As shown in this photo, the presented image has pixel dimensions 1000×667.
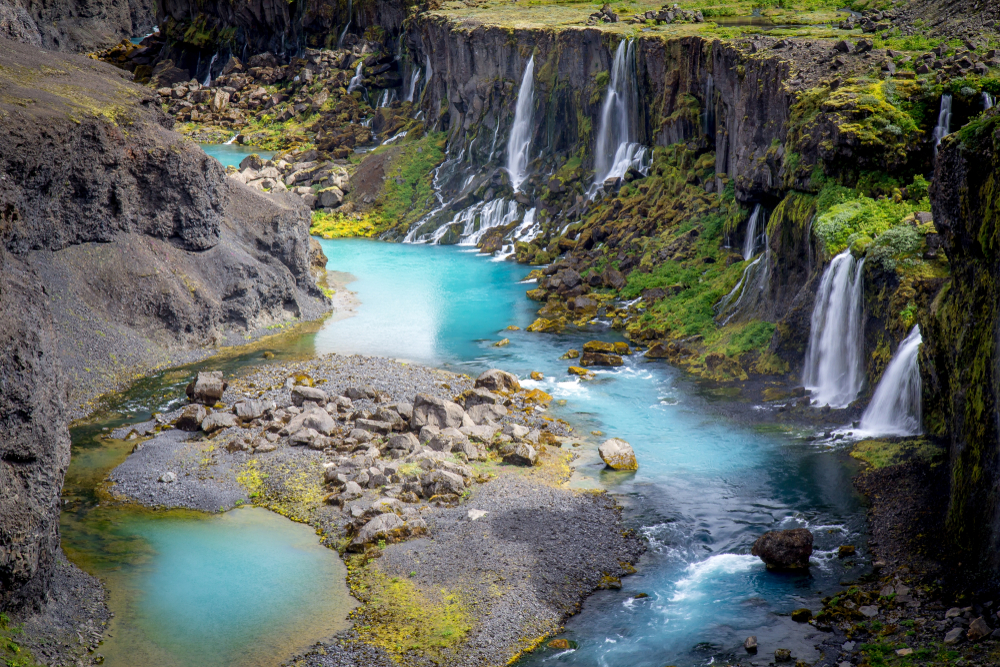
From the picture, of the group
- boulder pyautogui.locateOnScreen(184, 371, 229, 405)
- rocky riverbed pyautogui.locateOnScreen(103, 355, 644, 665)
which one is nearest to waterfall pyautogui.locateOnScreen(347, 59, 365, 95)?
rocky riverbed pyautogui.locateOnScreen(103, 355, 644, 665)

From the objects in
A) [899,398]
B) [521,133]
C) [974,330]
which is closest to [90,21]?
[521,133]

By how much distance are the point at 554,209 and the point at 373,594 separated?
4328 centimetres

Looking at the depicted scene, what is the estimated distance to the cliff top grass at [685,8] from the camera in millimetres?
57969

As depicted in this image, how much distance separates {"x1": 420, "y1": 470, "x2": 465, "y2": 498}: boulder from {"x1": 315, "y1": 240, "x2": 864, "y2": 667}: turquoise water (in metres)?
4.13

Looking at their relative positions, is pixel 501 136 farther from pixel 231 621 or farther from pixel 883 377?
pixel 231 621

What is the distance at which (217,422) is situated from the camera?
3111 cm

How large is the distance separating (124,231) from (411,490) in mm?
21863

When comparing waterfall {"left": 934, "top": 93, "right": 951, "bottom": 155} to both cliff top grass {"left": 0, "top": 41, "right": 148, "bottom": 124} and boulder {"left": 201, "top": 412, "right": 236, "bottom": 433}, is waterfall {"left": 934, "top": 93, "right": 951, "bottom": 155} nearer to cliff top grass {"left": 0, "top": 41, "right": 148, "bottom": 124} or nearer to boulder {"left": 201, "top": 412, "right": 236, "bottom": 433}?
boulder {"left": 201, "top": 412, "right": 236, "bottom": 433}

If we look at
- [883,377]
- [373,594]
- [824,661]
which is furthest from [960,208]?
[373,594]

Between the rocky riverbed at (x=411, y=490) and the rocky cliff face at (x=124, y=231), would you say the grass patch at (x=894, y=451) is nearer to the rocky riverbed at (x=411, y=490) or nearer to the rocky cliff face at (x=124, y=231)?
the rocky riverbed at (x=411, y=490)

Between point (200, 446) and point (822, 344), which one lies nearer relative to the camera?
point (200, 446)

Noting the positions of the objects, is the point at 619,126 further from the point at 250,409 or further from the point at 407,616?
the point at 407,616

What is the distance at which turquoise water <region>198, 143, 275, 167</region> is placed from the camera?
282 ft

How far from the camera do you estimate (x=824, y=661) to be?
59.5 feet
